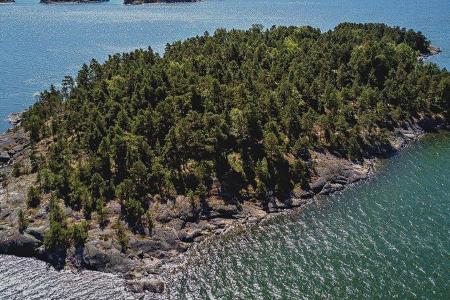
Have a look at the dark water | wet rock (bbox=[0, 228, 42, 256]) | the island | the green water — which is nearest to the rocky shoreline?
wet rock (bbox=[0, 228, 42, 256])

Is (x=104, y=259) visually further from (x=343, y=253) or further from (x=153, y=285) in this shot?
(x=343, y=253)

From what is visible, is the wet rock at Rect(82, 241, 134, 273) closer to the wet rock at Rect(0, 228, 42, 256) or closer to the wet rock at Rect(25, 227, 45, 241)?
the wet rock at Rect(25, 227, 45, 241)

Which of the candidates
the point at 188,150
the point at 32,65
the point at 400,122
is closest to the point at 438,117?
the point at 400,122

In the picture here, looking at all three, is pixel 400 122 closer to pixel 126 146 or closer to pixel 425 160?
pixel 425 160

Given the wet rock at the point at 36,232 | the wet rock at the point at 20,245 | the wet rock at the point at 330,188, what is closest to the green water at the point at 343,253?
the wet rock at the point at 330,188

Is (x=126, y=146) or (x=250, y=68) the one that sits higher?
(x=250, y=68)

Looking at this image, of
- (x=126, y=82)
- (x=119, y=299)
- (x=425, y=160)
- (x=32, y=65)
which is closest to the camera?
(x=119, y=299)
